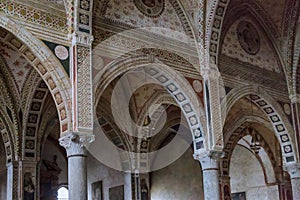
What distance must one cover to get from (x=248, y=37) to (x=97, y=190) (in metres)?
8.22

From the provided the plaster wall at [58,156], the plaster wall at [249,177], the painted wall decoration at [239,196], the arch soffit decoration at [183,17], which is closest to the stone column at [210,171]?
the arch soffit decoration at [183,17]

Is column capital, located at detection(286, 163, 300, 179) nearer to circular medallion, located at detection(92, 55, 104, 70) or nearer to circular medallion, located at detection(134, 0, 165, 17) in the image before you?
circular medallion, located at detection(134, 0, 165, 17)

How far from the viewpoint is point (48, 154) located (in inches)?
794

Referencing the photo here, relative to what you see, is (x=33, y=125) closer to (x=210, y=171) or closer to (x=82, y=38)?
(x=82, y=38)

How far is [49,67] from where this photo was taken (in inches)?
429

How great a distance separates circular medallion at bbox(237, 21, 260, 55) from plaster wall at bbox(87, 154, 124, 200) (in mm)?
5869

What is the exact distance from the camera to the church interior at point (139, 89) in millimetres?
11008

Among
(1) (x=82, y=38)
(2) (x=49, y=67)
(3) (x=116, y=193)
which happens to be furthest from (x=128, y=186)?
(2) (x=49, y=67)

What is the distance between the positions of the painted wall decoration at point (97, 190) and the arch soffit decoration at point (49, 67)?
8850mm

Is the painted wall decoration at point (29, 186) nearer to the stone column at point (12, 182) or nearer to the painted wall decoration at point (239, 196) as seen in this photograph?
the stone column at point (12, 182)

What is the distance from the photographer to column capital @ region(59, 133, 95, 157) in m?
10.7

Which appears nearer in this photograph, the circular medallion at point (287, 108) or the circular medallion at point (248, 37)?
the circular medallion at point (248, 37)

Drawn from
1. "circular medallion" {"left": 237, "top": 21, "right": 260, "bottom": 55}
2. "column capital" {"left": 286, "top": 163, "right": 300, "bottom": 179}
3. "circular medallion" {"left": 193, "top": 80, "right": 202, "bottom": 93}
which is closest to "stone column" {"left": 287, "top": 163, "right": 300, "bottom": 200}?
"column capital" {"left": 286, "top": 163, "right": 300, "bottom": 179}

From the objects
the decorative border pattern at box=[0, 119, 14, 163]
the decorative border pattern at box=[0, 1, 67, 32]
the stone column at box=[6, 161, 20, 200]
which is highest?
the decorative border pattern at box=[0, 1, 67, 32]
